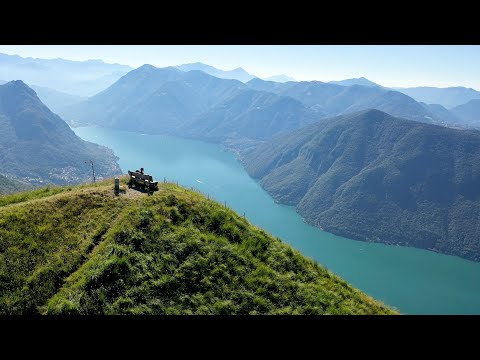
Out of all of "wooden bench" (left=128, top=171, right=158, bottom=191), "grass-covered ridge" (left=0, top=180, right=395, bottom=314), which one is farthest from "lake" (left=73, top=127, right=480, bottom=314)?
"grass-covered ridge" (left=0, top=180, right=395, bottom=314)

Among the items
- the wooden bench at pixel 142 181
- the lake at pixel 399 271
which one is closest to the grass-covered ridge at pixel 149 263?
the wooden bench at pixel 142 181

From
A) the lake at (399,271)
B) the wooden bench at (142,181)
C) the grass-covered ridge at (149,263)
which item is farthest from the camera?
the lake at (399,271)

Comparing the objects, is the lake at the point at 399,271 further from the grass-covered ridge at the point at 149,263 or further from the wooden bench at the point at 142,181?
the grass-covered ridge at the point at 149,263

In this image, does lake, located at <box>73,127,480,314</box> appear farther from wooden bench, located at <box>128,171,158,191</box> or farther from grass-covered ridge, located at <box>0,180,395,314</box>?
grass-covered ridge, located at <box>0,180,395,314</box>

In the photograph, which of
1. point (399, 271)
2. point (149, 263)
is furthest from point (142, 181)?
point (399, 271)

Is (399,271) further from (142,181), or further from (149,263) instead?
(149,263)
